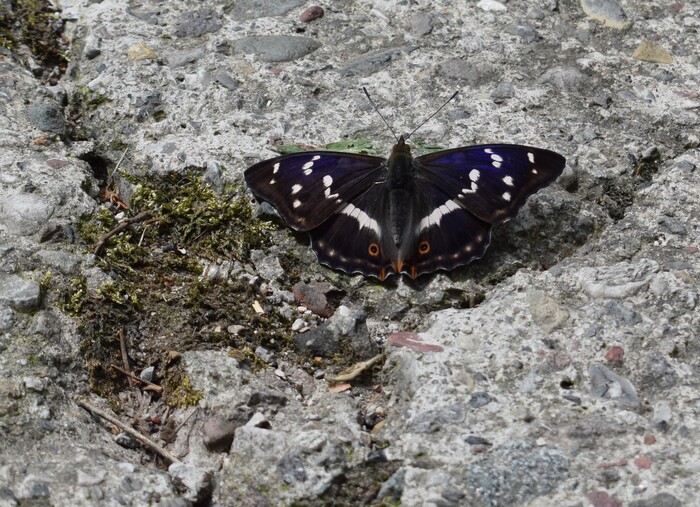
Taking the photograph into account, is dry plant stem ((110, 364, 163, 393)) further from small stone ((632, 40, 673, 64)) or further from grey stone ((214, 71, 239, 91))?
small stone ((632, 40, 673, 64))

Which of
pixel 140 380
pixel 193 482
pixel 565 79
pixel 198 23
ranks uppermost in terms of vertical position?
pixel 565 79

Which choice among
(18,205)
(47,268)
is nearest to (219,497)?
(47,268)

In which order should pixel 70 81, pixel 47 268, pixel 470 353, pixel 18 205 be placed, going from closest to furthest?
pixel 470 353 → pixel 47 268 → pixel 18 205 → pixel 70 81

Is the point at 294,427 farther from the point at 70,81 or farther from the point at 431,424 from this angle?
the point at 70,81

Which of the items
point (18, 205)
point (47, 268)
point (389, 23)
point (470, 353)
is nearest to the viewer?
point (470, 353)

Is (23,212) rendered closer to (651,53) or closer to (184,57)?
(184,57)

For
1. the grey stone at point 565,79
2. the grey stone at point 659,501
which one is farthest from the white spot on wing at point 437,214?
the grey stone at point 659,501

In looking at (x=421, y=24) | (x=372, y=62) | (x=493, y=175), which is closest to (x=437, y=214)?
(x=493, y=175)
